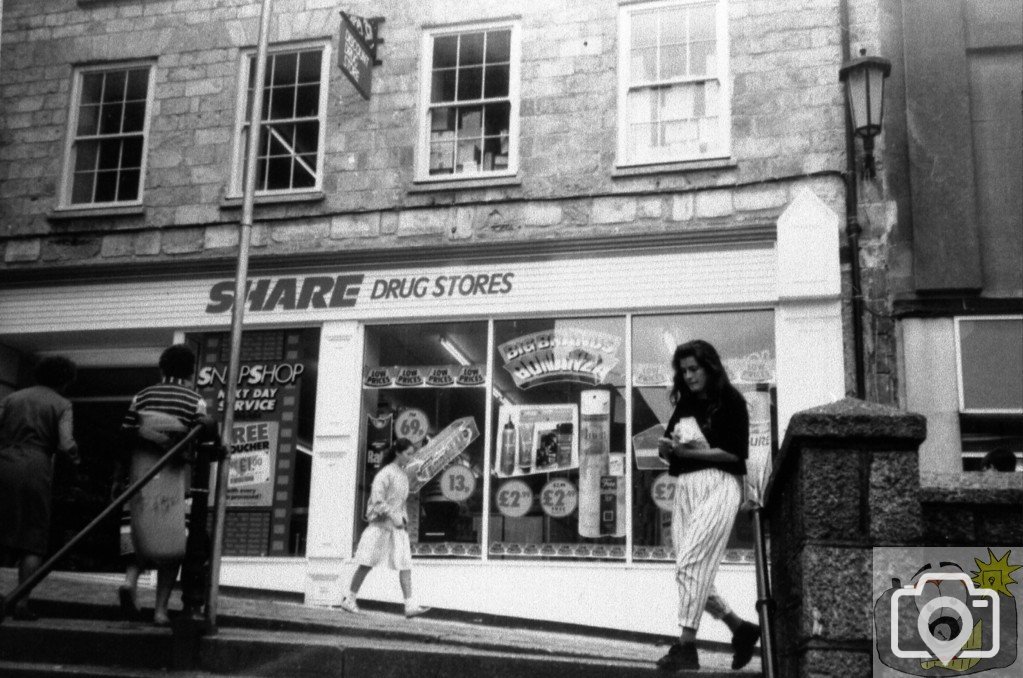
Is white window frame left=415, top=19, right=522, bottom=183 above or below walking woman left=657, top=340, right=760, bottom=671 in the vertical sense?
above

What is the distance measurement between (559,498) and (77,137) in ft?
24.5

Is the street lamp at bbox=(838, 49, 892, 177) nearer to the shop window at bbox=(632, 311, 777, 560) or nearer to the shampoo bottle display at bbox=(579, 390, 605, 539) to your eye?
the shop window at bbox=(632, 311, 777, 560)

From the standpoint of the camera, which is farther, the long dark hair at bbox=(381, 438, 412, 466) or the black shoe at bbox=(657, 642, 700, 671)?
the long dark hair at bbox=(381, 438, 412, 466)

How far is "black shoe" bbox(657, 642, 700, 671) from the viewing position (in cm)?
589

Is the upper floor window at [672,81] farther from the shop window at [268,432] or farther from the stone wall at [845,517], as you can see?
the stone wall at [845,517]

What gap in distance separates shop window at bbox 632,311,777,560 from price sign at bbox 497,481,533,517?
3.65 feet

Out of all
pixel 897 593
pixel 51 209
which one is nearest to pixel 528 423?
pixel 51 209

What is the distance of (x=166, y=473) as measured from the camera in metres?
7.41

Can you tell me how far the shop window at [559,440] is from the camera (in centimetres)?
1179

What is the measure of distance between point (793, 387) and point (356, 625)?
187 inches

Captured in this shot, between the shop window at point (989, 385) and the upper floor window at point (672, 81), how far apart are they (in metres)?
3.21

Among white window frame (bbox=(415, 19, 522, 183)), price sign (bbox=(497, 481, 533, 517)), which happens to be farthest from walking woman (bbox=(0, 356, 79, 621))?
white window frame (bbox=(415, 19, 522, 183))

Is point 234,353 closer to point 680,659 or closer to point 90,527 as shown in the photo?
point 90,527

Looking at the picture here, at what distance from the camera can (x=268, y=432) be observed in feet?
42.4
